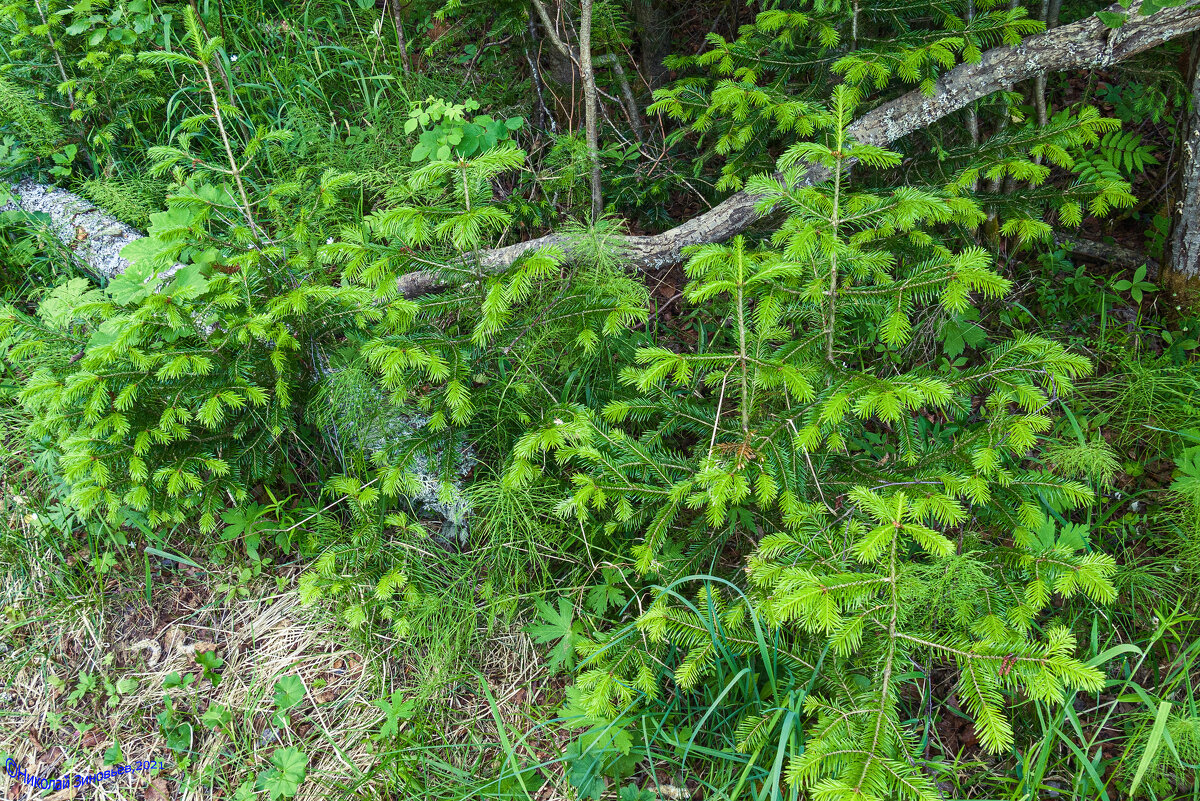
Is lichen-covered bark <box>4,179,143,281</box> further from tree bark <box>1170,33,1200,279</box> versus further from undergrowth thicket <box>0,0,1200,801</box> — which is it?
tree bark <box>1170,33,1200,279</box>

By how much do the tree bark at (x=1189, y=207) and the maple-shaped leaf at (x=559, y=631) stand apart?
2915 millimetres

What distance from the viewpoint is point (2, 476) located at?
115 inches

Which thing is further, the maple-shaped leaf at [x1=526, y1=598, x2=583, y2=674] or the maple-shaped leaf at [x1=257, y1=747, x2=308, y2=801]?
the maple-shaped leaf at [x1=526, y1=598, x2=583, y2=674]

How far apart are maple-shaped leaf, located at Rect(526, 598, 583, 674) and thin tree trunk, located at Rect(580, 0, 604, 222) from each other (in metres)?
1.94

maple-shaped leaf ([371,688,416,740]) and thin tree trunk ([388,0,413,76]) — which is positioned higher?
thin tree trunk ([388,0,413,76])

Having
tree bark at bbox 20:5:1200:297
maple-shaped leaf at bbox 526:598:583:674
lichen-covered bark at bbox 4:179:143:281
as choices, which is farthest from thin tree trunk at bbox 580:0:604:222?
lichen-covered bark at bbox 4:179:143:281

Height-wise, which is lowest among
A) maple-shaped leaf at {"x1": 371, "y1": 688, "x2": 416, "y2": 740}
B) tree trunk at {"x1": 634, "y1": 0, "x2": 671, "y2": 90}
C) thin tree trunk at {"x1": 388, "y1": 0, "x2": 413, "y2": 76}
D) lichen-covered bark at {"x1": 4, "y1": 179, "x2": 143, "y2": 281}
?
maple-shaped leaf at {"x1": 371, "y1": 688, "x2": 416, "y2": 740}

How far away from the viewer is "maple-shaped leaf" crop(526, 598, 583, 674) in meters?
2.29

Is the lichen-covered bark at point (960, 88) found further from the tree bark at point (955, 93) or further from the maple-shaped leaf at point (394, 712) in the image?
the maple-shaped leaf at point (394, 712)

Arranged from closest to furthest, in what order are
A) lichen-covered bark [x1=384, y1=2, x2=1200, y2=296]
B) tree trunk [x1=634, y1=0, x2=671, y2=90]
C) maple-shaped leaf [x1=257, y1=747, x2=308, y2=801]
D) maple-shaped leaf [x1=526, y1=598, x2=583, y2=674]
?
maple-shaped leaf [x1=257, y1=747, x2=308, y2=801] < maple-shaped leaf [x1=526, y1=598, x2=583, y2=674] < lichen-covered bark [x1=384, y1=2, x2=1200, y2=296] < tree trunk [x1=634, y1=0, x2=671, y2=90]

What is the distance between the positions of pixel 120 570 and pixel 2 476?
0.73m

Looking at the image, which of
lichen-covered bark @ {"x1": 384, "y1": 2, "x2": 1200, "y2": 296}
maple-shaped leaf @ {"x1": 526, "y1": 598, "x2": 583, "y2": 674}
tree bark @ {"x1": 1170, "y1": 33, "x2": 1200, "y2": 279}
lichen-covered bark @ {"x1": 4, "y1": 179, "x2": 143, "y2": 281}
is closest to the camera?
maple-shaped leaf @ {"x1": 526, "y1": 598, "x2": 583, "y2": 674}

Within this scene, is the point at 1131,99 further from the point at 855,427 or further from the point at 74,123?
the point at 74,123

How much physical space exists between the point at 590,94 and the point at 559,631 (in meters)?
2.30
